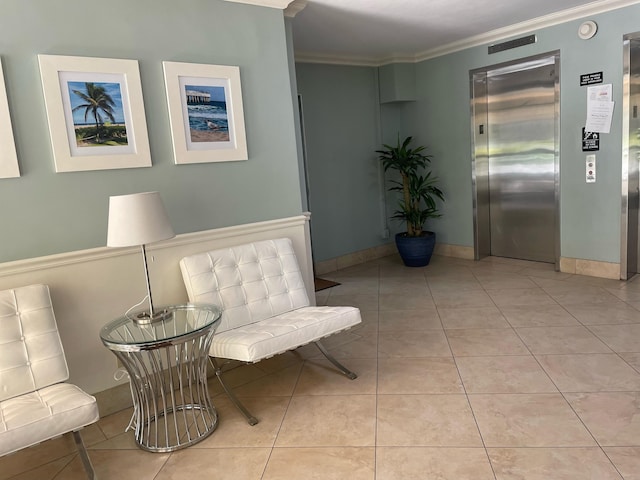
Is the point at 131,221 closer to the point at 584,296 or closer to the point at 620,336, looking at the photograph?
the point at 620,336

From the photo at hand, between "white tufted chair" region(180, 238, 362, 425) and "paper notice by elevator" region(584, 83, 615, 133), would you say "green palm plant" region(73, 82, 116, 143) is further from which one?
"paper notice by elevator" region(584, 83, 615, 133)

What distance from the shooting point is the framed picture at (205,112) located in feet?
9.15

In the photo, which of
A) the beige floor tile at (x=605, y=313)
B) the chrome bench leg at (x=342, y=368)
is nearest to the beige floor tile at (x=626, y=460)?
the chrome bench leg at (x=342, y=368)

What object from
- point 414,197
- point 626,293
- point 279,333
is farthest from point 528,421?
point 414,197

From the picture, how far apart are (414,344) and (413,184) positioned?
266 centimetres

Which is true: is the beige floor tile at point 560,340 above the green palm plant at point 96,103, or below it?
below

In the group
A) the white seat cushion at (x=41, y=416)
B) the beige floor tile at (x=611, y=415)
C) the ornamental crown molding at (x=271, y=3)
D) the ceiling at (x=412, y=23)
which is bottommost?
the beige floor tile at (x=611, y=415)

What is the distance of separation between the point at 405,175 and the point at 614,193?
2095 mm

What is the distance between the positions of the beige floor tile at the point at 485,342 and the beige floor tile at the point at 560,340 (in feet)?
Result: 0.25

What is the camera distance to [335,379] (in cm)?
284

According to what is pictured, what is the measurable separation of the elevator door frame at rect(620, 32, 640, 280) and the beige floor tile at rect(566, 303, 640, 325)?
79 centimetres

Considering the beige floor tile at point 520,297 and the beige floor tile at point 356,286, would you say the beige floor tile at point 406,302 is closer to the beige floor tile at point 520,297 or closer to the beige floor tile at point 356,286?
the beige floor tile at point 356,286

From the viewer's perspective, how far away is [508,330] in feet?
11.1

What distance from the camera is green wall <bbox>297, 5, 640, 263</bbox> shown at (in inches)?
164
